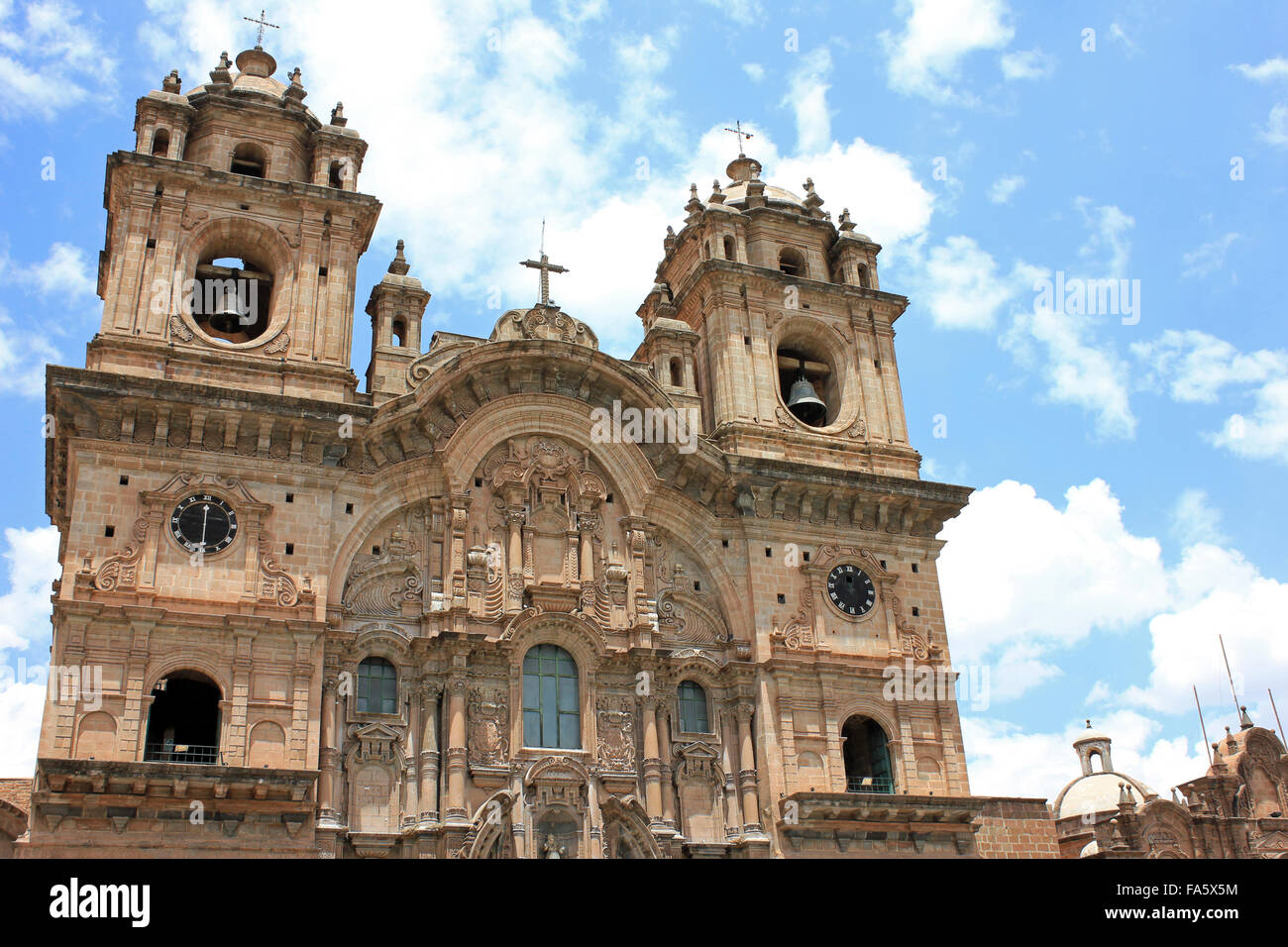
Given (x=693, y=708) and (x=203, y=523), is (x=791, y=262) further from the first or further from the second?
(x=203, y=523)

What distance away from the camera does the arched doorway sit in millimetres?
28531

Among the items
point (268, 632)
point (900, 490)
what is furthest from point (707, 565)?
point (268, 632)

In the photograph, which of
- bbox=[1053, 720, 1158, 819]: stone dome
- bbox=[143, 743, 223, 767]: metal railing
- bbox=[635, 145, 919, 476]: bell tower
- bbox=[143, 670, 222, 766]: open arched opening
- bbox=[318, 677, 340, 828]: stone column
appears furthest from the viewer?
bbox=[1053, 720, 1158, 819]: stone dome

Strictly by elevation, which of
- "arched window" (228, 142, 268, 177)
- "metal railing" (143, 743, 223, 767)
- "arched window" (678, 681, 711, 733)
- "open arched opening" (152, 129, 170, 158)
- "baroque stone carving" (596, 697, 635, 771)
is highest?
"arched window" (228, 142, 268, 177)

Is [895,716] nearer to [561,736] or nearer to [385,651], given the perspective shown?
[561,736]

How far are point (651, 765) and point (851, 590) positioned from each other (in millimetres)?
6794

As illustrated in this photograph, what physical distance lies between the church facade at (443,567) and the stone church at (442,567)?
0.08 m

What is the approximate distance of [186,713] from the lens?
1001 inches

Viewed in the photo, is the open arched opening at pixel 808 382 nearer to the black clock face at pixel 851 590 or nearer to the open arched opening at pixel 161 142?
the black clock face at pixel 851 590

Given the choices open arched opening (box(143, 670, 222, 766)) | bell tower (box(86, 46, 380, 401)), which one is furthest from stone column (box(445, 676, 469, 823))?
bell tower (box(86, 46, 380, 401))

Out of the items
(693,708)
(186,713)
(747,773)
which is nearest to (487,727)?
(693,708)

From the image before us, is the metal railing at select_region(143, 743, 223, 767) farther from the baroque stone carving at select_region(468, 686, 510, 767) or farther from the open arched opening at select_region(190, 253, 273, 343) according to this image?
the open arched opening at select_region(190, 253, 273, 343)

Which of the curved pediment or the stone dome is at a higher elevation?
the curved pediment

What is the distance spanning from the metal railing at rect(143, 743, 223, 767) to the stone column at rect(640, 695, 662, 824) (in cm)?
862
